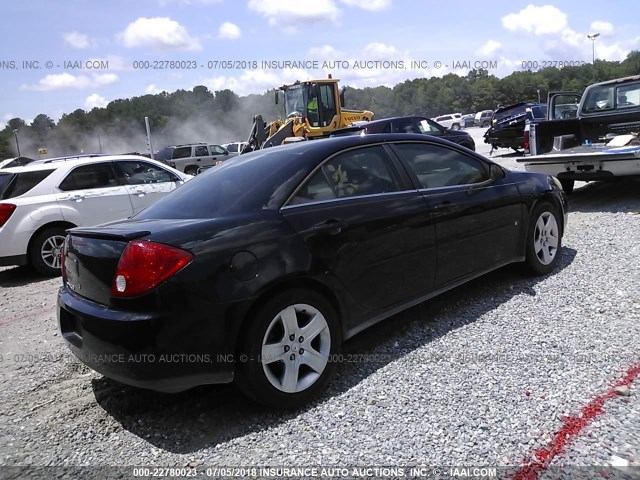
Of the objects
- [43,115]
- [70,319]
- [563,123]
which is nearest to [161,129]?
[43,115]

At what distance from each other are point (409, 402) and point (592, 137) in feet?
26.3

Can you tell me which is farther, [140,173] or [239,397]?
[140,173]

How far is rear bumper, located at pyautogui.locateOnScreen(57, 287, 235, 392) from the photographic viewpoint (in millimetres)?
2629

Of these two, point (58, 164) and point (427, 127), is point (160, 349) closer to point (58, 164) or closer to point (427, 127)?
point (58, 164)

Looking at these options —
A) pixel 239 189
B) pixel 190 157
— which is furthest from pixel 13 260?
pixel 190 157

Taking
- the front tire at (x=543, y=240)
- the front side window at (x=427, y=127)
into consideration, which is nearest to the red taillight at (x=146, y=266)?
the front tire at (x=543, y=240)

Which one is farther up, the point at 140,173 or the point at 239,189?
the point at 140,173

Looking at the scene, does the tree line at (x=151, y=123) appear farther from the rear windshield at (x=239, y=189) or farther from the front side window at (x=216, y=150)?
the rear windshield at (x=239, y=189)

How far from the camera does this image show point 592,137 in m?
9.16

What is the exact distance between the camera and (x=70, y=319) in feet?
10.3

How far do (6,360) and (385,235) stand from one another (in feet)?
10.5

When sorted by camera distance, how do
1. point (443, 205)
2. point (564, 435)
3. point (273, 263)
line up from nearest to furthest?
point (564, 435)
point (273, 263)
point (443, 205)

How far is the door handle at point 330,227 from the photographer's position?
125 inches

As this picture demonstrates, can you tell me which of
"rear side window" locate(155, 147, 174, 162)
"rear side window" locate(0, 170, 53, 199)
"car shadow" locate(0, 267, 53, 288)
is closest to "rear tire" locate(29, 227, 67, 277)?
"car shadow" locate(0, 267, 53, 288)
